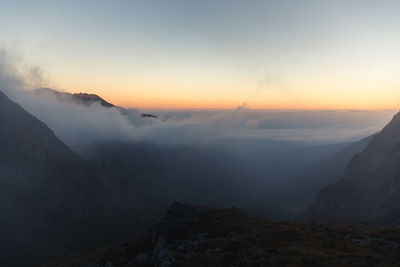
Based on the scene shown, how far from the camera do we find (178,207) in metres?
94.2

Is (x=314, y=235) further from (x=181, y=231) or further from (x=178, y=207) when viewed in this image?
(x=178, y=207)

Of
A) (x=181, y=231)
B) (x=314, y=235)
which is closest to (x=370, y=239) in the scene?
(x=314, y=235)

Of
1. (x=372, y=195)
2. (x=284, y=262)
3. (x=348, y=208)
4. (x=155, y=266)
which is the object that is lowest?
(x=348, y=208)

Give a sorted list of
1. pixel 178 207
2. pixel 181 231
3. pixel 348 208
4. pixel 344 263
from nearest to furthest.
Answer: pixel 344 263, pixel 181 231, pixel 178 207, pixel 348 208

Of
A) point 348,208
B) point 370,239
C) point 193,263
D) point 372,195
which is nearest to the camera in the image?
point 193,263

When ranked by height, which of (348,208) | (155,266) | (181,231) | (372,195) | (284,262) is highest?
(284,262)

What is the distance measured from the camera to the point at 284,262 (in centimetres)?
3653

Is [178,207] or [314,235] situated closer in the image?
[314,235]

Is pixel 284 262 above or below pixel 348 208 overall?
above

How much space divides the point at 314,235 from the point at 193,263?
94.6 ft

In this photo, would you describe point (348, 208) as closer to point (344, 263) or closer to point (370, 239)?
point (370, 239)

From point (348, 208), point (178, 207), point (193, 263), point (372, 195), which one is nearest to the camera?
point (193, 263)

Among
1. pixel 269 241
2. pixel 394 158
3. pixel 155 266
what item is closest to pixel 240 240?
pixel 269 241

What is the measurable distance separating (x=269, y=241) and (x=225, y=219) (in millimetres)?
31954
